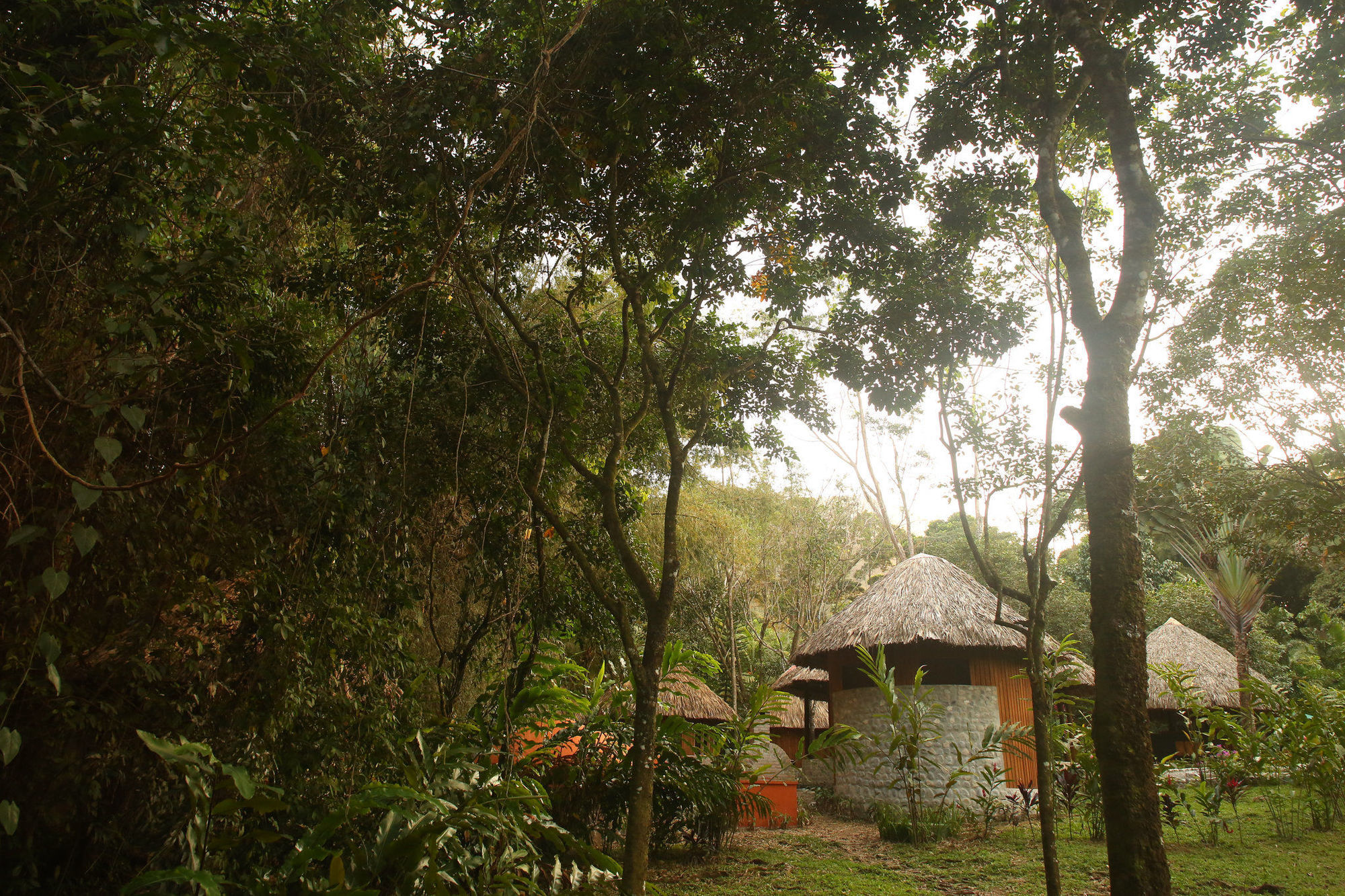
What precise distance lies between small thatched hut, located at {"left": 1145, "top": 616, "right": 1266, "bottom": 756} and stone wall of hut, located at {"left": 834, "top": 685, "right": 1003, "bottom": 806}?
15.7 feet

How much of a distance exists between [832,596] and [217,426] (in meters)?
16.5

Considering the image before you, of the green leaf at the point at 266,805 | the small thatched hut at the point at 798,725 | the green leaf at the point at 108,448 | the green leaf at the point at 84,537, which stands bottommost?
the small thatched hut at the point at 798,725

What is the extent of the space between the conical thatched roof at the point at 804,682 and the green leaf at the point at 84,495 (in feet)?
41.4

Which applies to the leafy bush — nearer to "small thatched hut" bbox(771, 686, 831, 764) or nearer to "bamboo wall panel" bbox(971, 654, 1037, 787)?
"bamboo wall panel" bbox(971, 654, 1037, 787)

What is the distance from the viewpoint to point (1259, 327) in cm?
814

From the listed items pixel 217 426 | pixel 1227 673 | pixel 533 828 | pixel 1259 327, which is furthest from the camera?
pixel 1227 673

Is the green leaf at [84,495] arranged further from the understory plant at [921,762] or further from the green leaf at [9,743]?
the understory plant at [921,762]

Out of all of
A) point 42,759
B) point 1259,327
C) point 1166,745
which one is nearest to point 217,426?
point 42,759

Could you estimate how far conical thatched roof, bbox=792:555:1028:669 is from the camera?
10039 mm

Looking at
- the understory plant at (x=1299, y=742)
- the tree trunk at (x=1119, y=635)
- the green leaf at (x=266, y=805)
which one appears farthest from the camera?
the understory plant at (x=1299, y=742)

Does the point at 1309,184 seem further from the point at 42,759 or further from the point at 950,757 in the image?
the point at 42,759

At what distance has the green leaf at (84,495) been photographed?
1.71m

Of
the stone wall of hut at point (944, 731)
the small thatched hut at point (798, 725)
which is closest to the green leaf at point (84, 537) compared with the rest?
the stone wall of hut at point (944, 731)

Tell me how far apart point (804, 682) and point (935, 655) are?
133 inches
